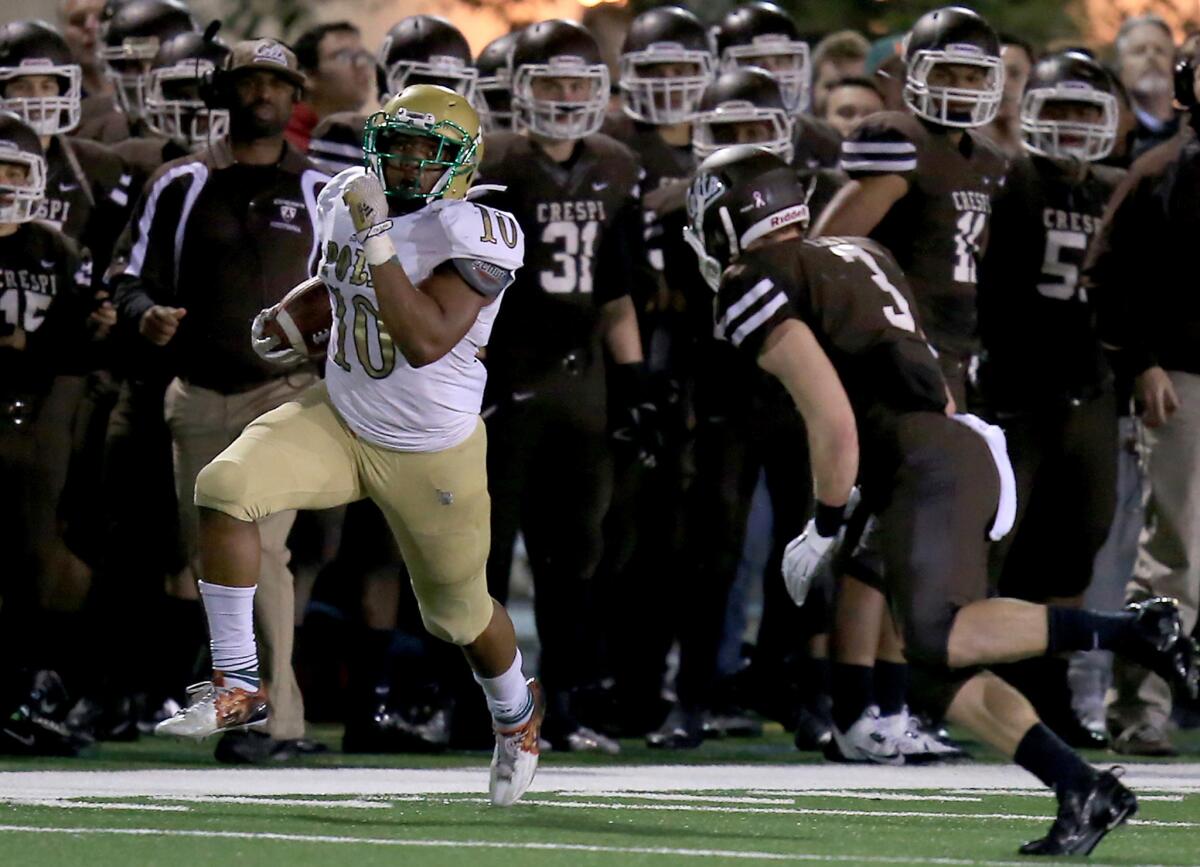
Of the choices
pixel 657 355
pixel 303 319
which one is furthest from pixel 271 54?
pixel 657 355

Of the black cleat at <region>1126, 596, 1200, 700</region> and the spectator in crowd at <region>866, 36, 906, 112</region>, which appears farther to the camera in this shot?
the spectator in crowd at <region>866, 36, 906, 112</region>

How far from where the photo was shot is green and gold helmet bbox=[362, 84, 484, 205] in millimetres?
5977

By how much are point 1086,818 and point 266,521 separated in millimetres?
2937

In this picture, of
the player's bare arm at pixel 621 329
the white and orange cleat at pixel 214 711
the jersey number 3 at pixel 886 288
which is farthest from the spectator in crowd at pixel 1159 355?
the white and orange cleat at pixel 214 711

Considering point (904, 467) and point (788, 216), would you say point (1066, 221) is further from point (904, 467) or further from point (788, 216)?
point (904, 467)

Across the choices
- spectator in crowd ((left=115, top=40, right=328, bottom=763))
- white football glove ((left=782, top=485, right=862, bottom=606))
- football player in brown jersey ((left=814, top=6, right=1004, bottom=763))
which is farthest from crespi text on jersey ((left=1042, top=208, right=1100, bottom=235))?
white football glove ((left=782, top=485, right=862, bottom=606))

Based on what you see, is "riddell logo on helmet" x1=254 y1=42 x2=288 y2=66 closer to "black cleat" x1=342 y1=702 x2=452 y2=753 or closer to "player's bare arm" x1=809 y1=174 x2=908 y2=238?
"player's bare arm" x1=809 y1=174 x2=908 y2=238

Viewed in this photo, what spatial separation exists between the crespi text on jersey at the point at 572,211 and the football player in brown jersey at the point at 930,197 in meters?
0.67

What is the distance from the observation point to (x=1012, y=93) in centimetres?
951

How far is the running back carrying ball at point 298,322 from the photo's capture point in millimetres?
6223

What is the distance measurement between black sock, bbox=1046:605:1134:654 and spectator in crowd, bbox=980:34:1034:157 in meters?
4.10

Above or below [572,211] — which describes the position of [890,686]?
below

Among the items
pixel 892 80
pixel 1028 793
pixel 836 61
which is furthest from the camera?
pixel 836 61

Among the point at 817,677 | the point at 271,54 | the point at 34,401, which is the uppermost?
the point at 271,54
